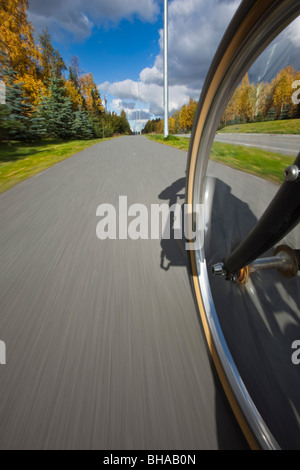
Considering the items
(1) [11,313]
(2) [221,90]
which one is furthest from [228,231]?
(1) [11,313]

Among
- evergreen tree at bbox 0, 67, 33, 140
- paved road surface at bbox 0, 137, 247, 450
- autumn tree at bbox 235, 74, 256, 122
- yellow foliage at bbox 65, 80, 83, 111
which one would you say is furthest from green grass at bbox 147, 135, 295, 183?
yellow foliage at bbox 65, 80, 83, 111

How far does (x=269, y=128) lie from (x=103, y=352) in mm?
1446

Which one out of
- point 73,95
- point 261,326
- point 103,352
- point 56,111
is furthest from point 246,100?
point 73,95

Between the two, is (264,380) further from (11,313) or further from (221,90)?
(11,313)

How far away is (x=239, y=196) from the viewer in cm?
120

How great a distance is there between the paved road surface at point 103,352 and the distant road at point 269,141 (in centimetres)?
114

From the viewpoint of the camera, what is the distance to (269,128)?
0.87 m

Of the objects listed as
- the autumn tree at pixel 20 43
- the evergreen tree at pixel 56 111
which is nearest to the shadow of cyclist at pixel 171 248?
the autumn tree at pixel 20 43

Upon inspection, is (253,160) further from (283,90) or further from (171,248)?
(171,248)

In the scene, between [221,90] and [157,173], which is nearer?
[221,90]

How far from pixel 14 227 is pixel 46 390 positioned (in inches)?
95.3

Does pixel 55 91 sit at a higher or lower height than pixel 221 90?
higher

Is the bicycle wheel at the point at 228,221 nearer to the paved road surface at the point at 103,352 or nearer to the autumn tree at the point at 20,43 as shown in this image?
the paved road surface at the point at 103,352
